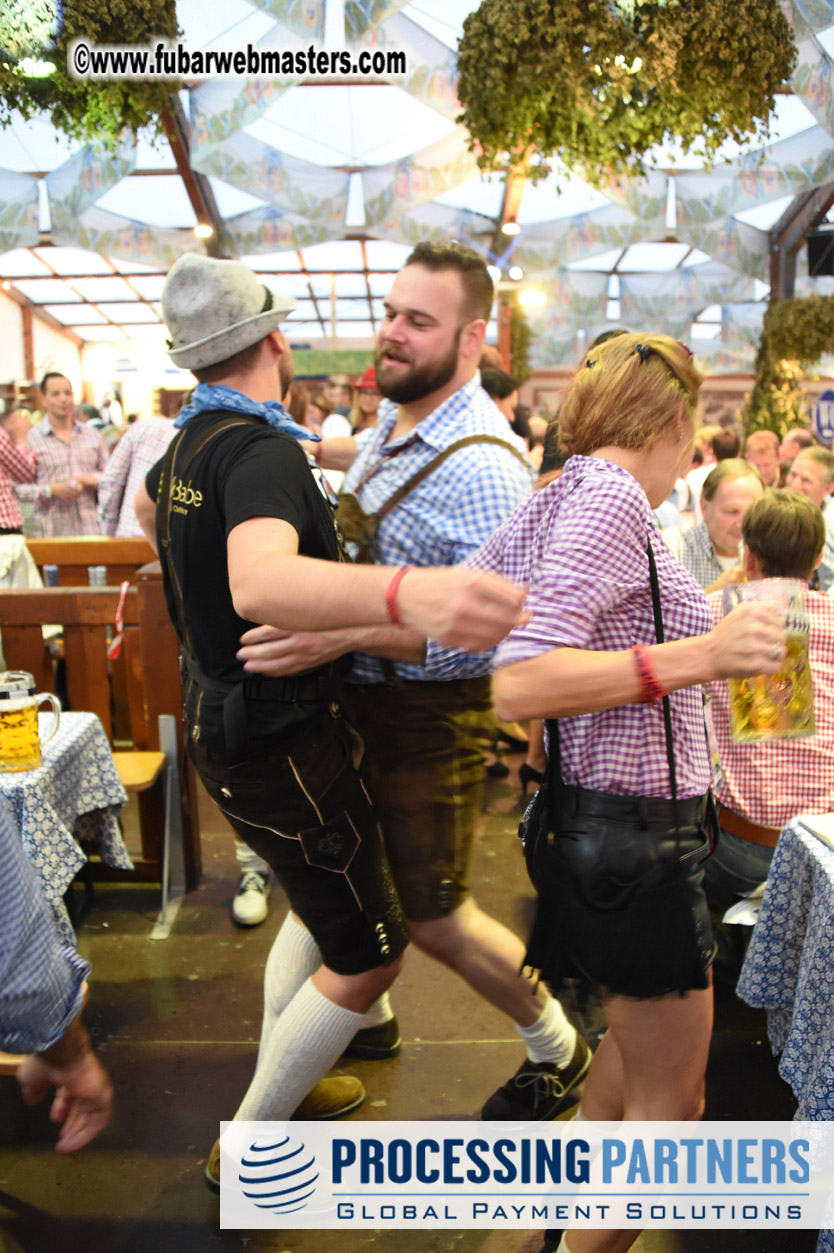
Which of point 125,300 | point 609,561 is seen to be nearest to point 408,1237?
point 609,561

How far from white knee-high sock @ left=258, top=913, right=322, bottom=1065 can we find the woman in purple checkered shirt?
0.75 meters

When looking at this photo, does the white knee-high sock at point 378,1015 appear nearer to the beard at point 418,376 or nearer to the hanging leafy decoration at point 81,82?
the beard at point 418,376

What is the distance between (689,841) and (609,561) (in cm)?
41

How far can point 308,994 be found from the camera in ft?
5.86

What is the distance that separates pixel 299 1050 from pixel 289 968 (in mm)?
261

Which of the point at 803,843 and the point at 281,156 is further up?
the point at 281,156

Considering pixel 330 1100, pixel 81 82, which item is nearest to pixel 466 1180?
pixel 330 1100

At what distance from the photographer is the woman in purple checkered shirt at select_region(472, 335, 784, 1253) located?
3.83ft

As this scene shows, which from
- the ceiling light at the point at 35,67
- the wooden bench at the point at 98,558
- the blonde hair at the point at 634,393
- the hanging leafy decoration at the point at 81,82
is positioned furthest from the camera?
the wooden bench at the point at 98,558

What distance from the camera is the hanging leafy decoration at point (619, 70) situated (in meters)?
Answer: 4.15

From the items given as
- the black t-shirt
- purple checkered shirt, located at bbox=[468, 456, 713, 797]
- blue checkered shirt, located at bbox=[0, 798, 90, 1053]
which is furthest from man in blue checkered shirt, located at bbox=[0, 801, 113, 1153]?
purple checkered shirt, located at bbox=[468, 456, 713, 797]

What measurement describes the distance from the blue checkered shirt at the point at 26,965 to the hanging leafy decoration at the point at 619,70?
4.35m

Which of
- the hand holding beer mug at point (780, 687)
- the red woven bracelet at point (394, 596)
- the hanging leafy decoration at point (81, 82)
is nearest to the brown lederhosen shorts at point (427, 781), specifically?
the hand holding beer mug at point (780, 687)

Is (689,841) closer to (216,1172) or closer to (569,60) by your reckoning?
(216,1172)
